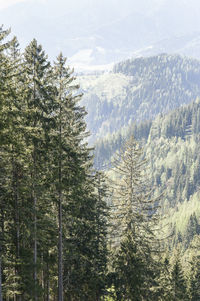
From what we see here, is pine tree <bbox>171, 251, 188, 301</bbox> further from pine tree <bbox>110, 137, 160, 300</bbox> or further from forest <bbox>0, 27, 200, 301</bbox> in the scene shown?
pine tree <bbox>110, 137, 160, 300</bbox>

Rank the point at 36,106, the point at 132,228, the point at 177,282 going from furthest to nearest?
the point at 177,282, the point at 132,228, the point at 36,106

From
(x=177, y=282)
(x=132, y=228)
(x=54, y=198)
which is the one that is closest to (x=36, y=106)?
(x=54, y=198)

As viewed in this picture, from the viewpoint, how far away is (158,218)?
90.3 ft

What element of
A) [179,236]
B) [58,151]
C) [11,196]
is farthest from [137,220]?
[179,236]

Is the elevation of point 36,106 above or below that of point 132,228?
above

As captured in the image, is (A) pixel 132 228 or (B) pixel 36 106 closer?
(B) pixel 36 106

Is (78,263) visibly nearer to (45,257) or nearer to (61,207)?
(45,257)

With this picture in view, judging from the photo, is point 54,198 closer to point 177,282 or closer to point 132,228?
point 132,228

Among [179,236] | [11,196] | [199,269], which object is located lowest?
[179,236]

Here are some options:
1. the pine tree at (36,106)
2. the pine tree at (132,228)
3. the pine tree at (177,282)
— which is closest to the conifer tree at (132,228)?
the pine tree at (132,228)

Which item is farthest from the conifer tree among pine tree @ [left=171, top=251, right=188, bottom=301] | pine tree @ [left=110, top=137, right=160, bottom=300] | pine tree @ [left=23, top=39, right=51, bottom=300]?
pine tree @ [left=23, top=39, right=51, bottom=300]

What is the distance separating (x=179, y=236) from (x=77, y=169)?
425 ft

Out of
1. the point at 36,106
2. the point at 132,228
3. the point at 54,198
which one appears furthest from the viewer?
the point at 132,228

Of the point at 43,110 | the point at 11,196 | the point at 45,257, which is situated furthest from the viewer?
the point at 45,257
